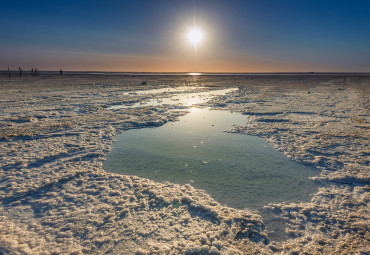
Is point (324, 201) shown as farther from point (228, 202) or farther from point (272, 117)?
point (272, 117)

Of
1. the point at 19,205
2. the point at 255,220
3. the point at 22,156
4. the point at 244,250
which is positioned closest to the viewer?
the point at 244,250

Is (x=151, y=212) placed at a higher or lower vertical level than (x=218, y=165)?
lower

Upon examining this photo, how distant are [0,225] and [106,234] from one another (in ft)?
6.22

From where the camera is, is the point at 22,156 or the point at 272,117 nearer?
the point at 22,156

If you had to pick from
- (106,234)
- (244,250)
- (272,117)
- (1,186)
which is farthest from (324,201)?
(272,117)

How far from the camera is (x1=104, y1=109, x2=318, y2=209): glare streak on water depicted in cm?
479

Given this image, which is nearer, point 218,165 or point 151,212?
point 151,212

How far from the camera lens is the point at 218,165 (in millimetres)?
6086

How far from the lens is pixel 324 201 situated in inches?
175

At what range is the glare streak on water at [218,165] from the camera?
15.7 feet

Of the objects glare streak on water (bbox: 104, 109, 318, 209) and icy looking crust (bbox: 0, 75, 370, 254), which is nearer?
icy looking crust (bbox: 0, 75, 370, 254)

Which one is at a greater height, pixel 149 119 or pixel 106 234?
pixel 149 119

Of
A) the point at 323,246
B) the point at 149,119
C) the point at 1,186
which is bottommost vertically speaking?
the point at 323,246

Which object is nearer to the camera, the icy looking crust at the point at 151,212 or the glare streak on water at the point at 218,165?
the icy looking crust at the point at 151,212
